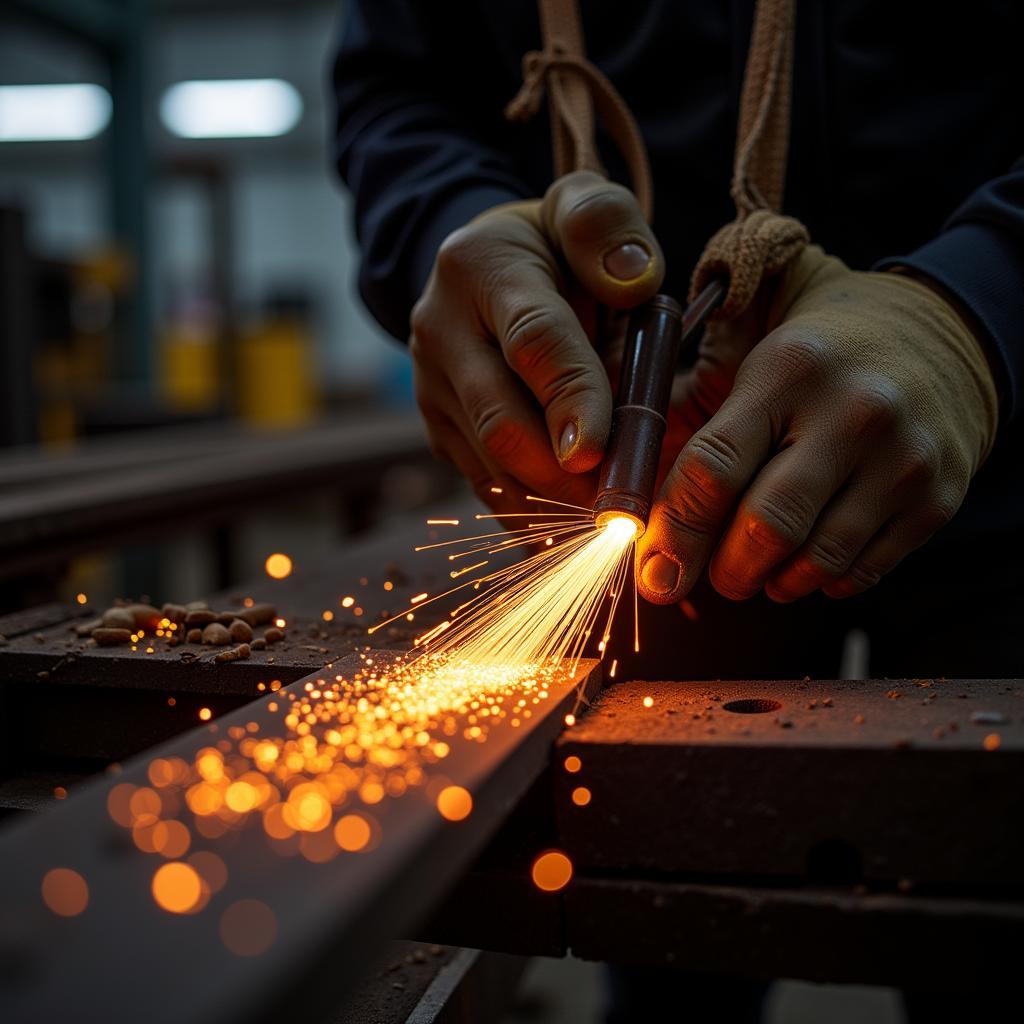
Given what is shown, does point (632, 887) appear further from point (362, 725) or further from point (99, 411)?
point (99, 411)

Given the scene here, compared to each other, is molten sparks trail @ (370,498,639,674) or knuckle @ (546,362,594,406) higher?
knuckle @ (546,362,594,406)

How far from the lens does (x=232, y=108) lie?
531 inches

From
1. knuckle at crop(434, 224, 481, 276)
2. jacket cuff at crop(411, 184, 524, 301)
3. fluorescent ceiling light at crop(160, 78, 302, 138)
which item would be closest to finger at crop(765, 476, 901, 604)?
knuckle at crop(434, 224, 481, 276)

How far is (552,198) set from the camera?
114 centimetres

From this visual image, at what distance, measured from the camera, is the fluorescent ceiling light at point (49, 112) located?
13430 millimetres

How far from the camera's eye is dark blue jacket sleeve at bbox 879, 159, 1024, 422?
108 cm

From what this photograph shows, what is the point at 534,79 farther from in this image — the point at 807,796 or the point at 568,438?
the point at 807,796

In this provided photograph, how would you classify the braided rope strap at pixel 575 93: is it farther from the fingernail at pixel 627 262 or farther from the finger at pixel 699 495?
the finger at pixel 699 495

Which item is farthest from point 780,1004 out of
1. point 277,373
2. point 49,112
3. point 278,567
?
point 49,112

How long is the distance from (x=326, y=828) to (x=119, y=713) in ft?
1.60

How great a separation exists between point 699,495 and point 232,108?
1409 centimetres

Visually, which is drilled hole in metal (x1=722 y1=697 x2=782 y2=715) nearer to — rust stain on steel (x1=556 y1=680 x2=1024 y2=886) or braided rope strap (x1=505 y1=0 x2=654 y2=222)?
rust stain on steel (x1=556 y1=680 x2=1024 y2=886)

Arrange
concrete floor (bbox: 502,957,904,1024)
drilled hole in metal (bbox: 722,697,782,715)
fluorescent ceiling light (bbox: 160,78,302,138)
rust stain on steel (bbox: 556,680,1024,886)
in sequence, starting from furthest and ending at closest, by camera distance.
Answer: fluorescent ceiling light (bbox: 160,78,302,138) < concrete floor (bbox: 502,957,904,1024) < drilled hole in metal (bbox: 722,697,782,715) < rust stain on steel (bbox: 556,680,1024,886)

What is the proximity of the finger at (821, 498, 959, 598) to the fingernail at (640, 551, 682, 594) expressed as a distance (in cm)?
16
